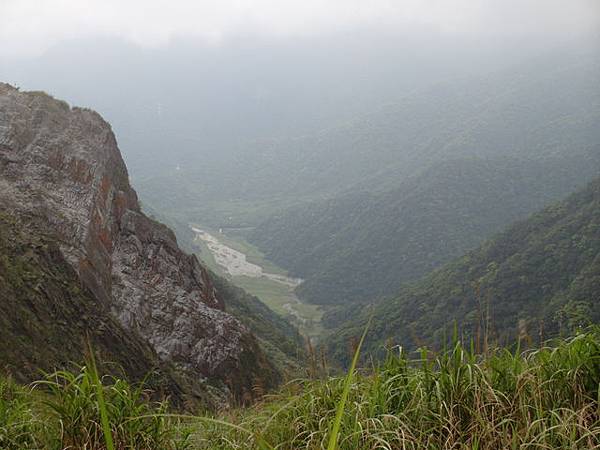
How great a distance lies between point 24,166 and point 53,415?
57.3ft

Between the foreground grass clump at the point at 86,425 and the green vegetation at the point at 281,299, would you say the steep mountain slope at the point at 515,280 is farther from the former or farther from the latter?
the foreground grass clump at the point at 86,425

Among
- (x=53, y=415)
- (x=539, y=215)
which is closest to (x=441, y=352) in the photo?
(x=53, y=415)

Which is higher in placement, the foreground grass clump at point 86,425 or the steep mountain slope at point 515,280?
the foreground grass clump at point 86,425

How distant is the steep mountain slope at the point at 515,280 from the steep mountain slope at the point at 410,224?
132 feet

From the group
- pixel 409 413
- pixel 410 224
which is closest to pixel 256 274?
pixel 410 224

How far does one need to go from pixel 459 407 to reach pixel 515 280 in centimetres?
7167

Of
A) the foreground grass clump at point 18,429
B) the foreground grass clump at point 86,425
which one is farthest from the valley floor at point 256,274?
the foreground grass clump at point 86,425

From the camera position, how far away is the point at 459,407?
4.30m

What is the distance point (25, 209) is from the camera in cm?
1658

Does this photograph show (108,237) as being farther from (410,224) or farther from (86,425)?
(410,224)

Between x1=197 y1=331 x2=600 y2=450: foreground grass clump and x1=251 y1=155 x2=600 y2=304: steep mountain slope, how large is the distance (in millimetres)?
121090

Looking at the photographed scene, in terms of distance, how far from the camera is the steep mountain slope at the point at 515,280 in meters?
61.2

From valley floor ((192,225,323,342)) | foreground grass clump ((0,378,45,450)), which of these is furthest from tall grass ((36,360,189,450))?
valley floor ((192,225,323,342))

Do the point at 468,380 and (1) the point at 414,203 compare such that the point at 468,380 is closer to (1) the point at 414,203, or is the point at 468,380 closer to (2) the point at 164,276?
(2) the point at 164,276
